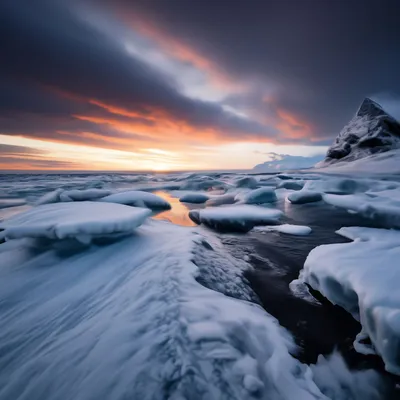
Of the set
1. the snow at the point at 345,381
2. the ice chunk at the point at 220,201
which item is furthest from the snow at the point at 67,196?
the snow at the point at 345,381

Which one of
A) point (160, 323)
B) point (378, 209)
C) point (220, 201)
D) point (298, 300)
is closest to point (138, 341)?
point (160, 323)

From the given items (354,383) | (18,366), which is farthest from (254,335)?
(18,366)

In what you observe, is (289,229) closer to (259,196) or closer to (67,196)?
(259,196)

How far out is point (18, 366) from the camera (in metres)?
1.14

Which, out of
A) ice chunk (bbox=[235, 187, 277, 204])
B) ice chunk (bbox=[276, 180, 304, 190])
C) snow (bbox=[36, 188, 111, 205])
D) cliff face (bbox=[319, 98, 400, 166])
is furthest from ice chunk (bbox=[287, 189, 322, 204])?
cliff face (bbox=[319, 98, 400, 166])

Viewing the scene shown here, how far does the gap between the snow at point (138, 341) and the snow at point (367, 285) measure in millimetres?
501

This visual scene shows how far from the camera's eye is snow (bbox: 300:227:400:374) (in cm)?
121

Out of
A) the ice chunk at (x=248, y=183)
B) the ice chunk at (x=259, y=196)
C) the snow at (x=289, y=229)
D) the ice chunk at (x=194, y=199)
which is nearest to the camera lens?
the snow at (x=289, y=229)

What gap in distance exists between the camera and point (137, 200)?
21.8 feet

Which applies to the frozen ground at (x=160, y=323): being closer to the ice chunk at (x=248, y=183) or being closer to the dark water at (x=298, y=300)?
the dark water at (x=298, y=300)

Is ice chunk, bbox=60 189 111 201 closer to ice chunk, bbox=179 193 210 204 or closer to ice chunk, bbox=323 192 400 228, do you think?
ice chunk, bbox=179 193 210 204

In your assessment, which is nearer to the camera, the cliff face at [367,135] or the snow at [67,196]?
the snow at [67,196]

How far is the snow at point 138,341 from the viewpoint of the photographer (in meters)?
0.98

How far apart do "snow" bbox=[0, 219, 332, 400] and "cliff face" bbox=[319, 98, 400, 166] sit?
2797cm
